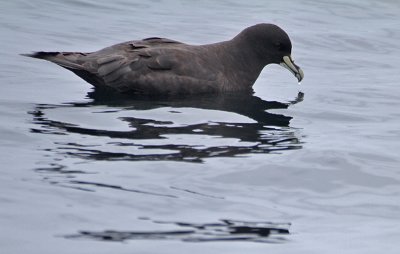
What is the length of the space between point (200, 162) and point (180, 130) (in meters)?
1.24

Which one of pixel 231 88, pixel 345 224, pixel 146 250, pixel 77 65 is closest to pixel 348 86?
pixel 231 88

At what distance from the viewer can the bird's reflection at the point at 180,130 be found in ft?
28.1

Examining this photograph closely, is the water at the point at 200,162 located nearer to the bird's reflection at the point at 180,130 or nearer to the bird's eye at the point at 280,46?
the bird's reflection at the point at 180,130

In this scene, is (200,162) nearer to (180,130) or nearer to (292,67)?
(180,130)

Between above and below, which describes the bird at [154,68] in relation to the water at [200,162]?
above

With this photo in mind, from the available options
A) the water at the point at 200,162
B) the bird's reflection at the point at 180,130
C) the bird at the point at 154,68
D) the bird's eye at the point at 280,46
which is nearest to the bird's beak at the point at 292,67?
the bird's eye at the point at 280,46

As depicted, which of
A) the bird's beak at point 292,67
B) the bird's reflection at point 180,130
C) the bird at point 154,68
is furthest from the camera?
the bird's beak at point 292,67

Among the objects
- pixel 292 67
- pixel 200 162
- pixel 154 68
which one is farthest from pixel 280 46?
pixel 200 162

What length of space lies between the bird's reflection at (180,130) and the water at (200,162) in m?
0.02

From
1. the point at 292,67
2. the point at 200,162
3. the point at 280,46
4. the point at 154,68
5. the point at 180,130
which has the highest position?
the point at 280,46

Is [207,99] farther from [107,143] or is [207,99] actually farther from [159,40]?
[107,143]

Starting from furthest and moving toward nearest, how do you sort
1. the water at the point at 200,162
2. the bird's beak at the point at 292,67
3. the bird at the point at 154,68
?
the bird's beak at the point at 292,67, the bird at the point at 154,68, the water at the point at 200,162

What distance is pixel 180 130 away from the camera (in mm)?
9625

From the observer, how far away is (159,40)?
38.5 ft
